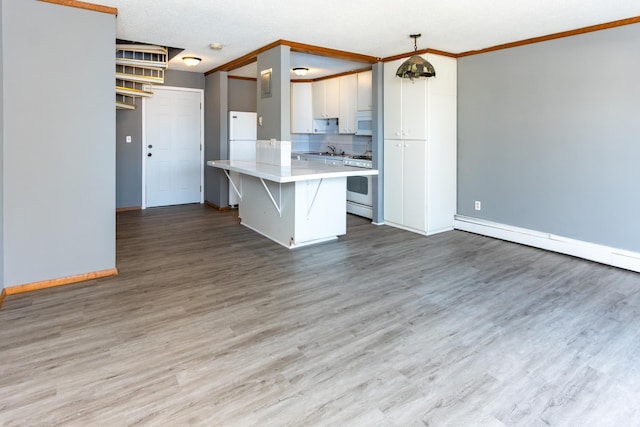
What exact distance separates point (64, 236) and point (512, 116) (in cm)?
485

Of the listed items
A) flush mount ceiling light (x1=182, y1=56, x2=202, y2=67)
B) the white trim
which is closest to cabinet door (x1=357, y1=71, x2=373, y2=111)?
flush mount ceiling light (x1=182, y1=56, x2=202, y2=67)

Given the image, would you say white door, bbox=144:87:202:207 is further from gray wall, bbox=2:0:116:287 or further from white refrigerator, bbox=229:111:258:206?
gray wall, bbox=2:0:116:287

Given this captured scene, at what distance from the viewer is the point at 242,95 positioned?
7.27 m

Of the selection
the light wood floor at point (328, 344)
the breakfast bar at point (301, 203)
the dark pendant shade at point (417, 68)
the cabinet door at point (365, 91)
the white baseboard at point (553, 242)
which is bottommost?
the light wood floor at point (328, 344)

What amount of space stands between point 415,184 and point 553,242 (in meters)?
1.72

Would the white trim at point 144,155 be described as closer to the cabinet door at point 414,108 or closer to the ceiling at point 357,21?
the ceiling at point 357,21

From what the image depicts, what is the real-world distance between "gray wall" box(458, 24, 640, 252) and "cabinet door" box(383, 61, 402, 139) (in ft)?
2.61

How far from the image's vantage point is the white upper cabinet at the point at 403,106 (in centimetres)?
504

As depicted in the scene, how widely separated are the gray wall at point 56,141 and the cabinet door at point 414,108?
11.2ft

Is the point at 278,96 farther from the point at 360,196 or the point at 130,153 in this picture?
the point at 130,153

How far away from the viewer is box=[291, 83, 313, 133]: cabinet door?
772 centimetres

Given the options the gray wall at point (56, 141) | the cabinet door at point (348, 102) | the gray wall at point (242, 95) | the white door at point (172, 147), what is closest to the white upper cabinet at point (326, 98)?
the cabinet door at point (348, 102)

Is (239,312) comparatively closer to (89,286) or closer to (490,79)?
(89,286)

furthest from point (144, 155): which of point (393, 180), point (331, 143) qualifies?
point (393, 180)
